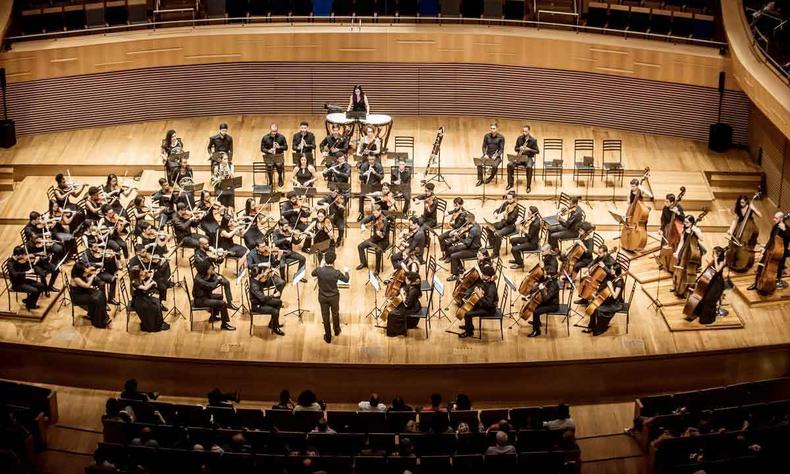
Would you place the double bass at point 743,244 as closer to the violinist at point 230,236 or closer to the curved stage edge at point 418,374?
the curved stage edge at point 418,374

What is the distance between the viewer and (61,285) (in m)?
13.8

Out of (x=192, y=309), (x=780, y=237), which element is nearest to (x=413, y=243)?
(x=192, y=309)

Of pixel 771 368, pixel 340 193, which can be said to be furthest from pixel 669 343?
pixel 340 193

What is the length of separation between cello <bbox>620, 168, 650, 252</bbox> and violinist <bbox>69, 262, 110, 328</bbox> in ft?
18.3

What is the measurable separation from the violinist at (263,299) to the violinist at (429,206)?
2.09 meters

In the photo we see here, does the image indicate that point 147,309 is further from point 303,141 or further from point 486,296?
point 303,141

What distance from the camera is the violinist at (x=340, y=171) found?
1464cm

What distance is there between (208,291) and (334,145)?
3.16 m

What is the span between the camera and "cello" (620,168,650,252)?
14148mm

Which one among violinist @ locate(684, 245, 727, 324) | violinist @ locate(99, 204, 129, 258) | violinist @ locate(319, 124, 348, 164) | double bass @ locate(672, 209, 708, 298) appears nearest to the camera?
violinist @ locate(684, 245, 727, 324)

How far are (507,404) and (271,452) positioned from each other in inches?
109

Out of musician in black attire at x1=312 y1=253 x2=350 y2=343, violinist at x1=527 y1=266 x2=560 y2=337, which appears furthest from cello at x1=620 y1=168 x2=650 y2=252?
musician in black attire at x1=312 y1=253 x2=350 y2=343

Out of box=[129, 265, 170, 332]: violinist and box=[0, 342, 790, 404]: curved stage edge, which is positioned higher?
box=[129, 265, 170, 332]: violinist

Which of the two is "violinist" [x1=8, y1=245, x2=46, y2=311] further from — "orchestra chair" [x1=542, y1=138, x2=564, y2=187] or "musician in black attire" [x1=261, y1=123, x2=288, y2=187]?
"orchestra chair" [x1=542, y1=138, x2=564, y2=187]
